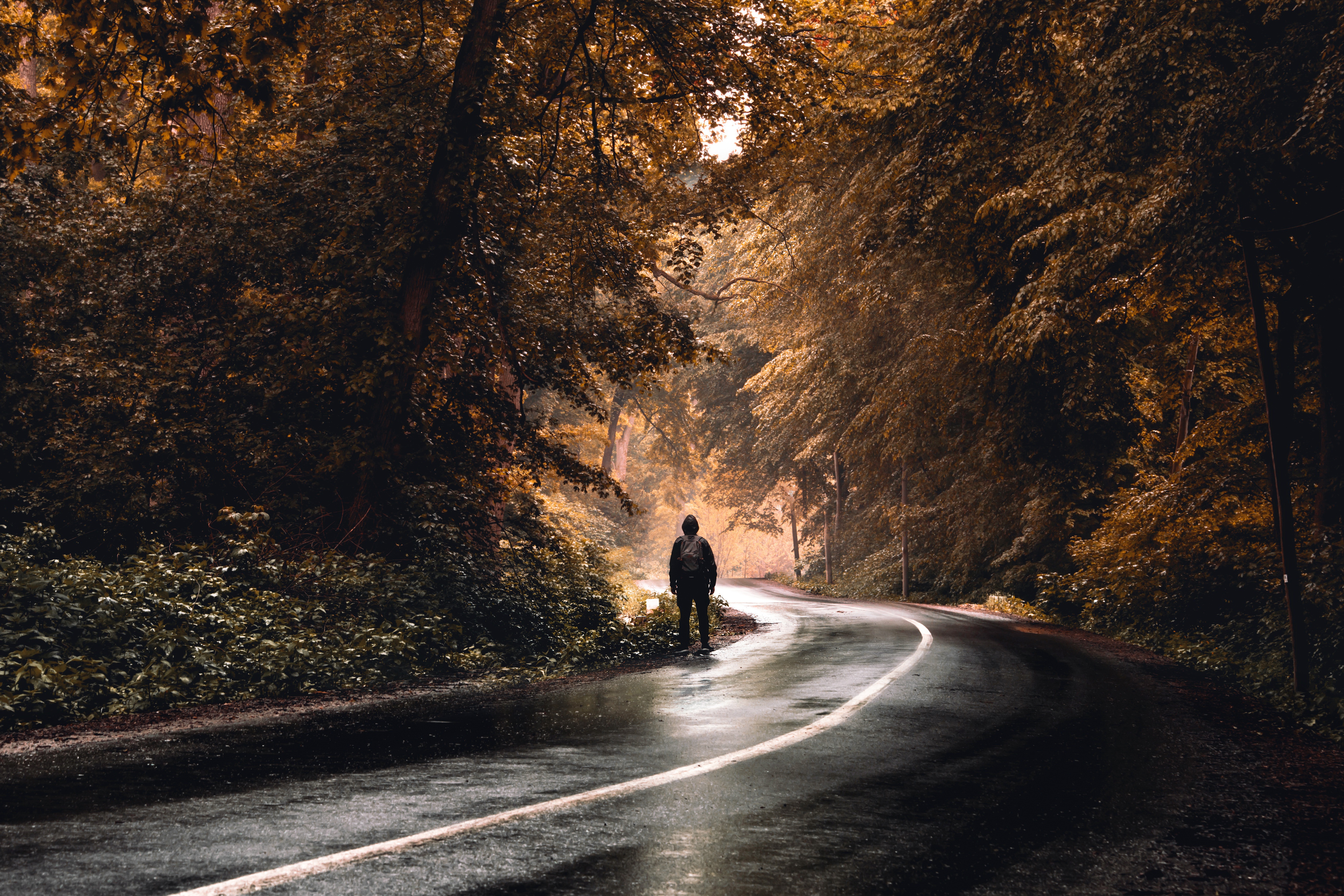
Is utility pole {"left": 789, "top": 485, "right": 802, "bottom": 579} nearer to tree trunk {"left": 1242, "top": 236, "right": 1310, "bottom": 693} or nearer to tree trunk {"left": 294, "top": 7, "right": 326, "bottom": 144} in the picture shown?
tree trunk {"left": 294, "top": 7, "right": 326, "bottom": 144}

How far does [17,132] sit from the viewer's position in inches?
260

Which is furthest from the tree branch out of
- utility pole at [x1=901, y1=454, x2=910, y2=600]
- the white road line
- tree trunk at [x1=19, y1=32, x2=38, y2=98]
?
the white road line

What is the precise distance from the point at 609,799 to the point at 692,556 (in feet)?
24.1

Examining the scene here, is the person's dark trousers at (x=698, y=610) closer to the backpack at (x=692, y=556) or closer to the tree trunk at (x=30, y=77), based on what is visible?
the backpack at (x=692, y=556)

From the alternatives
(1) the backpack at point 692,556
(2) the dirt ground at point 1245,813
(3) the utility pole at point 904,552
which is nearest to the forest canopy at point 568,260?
(1) the backpack at point 692,556

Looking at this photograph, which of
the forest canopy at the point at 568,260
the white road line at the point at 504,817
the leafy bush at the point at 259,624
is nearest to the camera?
the white road line at the point at 504,817

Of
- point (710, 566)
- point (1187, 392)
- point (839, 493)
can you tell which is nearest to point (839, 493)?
point (839, 493)

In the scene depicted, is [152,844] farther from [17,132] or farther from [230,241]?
[230,241]

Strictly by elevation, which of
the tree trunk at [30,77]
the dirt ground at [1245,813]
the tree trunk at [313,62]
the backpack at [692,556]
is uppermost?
the tree trunk at [30,77]

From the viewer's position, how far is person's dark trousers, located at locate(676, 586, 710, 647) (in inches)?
468

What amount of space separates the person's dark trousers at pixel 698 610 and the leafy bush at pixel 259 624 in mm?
530

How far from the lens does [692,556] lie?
38.3ft

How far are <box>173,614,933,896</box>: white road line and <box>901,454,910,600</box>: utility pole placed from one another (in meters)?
22.7

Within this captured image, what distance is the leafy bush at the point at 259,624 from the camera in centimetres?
708
